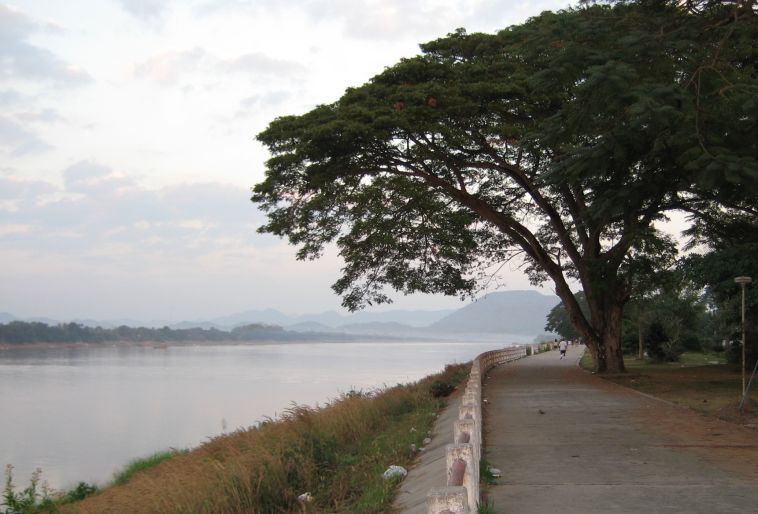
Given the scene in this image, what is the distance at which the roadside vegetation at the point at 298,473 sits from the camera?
9.38 metres

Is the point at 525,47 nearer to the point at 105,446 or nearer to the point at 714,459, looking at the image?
the point at 714,459

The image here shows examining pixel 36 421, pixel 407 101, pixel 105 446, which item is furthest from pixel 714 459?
pixel 36 421

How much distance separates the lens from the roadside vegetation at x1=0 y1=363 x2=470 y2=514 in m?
9.38

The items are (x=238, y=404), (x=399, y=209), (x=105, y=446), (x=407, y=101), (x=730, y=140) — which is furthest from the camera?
(x=238, y=404)

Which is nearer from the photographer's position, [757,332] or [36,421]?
[757,332]

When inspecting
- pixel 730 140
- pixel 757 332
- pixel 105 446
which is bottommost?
pixel 105 446

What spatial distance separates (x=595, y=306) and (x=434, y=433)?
15946 millimetres

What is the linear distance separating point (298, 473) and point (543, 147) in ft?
28.0

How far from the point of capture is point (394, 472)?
9664mm

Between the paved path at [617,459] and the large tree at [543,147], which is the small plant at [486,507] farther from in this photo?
the large tree at [543,147]

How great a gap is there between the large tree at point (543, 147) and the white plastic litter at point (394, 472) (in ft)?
17.7

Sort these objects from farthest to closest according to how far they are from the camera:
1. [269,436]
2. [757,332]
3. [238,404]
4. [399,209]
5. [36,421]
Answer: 1. [238,404]
2. [36,421]
3. [757,332]
4. [399,209]
5. [269,436]

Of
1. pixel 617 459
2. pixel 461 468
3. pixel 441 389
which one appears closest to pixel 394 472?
pixel 617 459

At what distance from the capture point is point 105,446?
31031 millimetres
